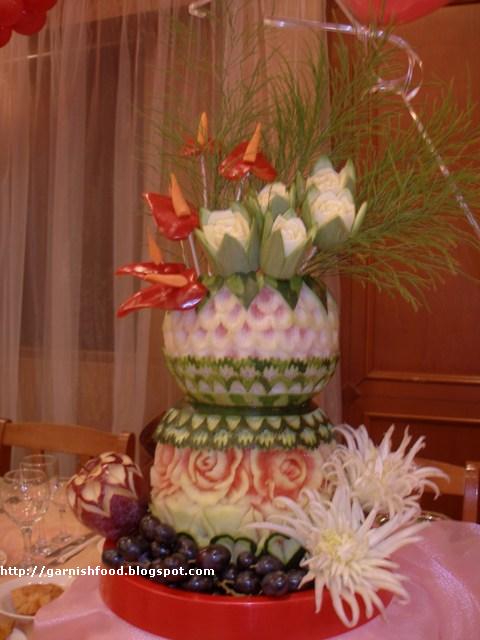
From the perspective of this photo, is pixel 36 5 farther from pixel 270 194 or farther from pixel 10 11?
pixel 270 194

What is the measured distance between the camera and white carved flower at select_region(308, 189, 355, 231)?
0.62m

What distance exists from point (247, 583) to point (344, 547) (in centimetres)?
10

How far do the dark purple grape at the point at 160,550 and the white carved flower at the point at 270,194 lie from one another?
30cm

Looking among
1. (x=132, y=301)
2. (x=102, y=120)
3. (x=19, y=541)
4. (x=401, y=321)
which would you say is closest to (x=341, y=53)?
(x=132, y=301)

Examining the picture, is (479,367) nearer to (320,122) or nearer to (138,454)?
(138,454)

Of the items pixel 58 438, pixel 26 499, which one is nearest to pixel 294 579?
pixel 26 499

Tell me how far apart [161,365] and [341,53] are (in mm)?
2064

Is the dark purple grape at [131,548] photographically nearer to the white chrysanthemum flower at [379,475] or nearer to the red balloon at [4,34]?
the white chrysanthemum flower at [379,475]

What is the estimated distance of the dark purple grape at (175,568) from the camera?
0.60 m

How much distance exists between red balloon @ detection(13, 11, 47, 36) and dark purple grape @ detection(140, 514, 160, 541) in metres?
1.66

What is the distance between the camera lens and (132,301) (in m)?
0.65

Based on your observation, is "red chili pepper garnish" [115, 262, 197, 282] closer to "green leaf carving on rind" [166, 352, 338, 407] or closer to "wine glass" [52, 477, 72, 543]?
"green leaf carving on rind" [166, 352, 338, 407]

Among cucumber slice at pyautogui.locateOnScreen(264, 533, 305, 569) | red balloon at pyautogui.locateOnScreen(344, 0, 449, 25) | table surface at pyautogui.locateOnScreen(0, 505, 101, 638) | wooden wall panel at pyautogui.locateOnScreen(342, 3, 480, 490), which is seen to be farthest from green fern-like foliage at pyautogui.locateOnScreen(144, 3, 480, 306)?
wooden wall panel at pyautogui.locateOnScreen(342, 3, 480, 490)

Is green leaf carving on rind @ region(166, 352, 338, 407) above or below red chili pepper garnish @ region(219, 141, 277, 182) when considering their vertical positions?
below
